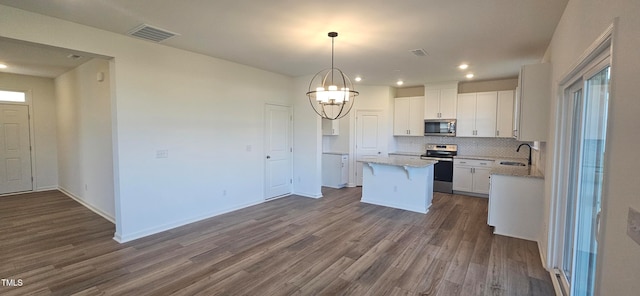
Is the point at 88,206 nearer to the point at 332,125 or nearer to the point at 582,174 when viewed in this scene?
the point at 332,125

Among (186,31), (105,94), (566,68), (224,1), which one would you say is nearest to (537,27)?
(566,68)

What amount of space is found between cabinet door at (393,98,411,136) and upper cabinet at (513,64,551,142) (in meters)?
3.85

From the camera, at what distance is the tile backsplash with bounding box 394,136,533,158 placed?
21.0 feet

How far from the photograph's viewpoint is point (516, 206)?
3932 mm

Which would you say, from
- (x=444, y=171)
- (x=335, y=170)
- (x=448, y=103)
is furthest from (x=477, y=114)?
(x=335, y=170)

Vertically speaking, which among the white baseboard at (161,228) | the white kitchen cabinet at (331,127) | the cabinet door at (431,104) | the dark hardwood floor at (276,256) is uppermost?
the cabinet door at (431,104)

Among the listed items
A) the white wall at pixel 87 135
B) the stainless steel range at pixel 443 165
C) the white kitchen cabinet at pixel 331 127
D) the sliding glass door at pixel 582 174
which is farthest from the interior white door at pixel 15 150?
the sliding glass door at pixel 582 174

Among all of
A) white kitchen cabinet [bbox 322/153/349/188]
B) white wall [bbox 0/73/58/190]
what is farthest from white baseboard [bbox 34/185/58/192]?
white kitchen cabinet [bbox 322/153/349/188]

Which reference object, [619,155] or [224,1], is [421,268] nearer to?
[619,155]

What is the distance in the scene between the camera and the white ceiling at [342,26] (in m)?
2.74

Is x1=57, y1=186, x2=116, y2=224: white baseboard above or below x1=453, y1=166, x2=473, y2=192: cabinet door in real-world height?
below

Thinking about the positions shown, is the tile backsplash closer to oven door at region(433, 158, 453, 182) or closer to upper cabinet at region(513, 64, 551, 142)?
oven door at region(433, 158, 453, 182)

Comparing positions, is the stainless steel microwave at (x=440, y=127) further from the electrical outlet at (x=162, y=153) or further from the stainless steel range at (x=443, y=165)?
the electrical outlet at (x=162, y=153)

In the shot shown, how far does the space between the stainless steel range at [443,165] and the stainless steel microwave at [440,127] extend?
43 cm
